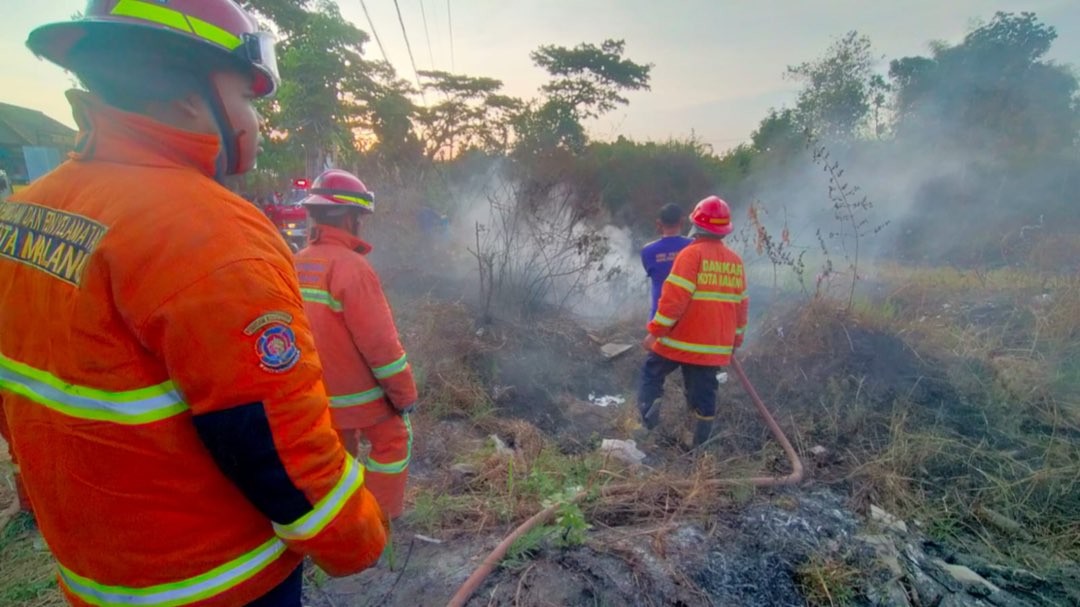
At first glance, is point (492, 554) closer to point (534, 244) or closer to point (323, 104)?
point (534, 244)

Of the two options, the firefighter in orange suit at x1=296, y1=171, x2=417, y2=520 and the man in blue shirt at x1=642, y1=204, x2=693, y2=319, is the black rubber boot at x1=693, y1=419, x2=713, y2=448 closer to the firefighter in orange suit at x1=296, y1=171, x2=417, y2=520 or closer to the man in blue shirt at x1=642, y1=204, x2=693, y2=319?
the man in blue shirt at x1=642, y1=204, x2=693, y2=319

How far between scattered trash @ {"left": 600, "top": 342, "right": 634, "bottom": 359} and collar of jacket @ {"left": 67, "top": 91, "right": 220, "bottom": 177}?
5.78m

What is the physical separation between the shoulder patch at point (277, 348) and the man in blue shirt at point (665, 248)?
4136mm

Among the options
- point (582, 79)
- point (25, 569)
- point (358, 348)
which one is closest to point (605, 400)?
point (358, 348)

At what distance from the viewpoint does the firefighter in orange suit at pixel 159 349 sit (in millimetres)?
916

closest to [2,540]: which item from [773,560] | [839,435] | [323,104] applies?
[773,560]

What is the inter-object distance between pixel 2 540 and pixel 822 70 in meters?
28.5

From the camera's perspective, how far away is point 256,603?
1.18m

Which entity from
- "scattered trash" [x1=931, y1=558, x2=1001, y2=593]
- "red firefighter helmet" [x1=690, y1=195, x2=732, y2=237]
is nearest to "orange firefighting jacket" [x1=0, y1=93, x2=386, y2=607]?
"scattered trash" [x1=931, y1=558, x2=1001, y2=593]

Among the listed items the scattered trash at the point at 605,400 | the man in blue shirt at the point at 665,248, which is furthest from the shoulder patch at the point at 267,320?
the scattered trash at the point at 605,400

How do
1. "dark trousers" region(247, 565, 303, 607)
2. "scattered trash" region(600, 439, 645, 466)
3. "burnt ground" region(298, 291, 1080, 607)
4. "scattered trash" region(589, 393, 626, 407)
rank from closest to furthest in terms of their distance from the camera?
"dark trousers" region(247, 565, 303, 607), "burnt ground" region(298, 291, 1080, 607), "scattered trash" region(600, 439, 645, 466), "scattered trash" region(589, 393, 626, 407)

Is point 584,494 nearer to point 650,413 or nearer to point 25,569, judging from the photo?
point 650,413

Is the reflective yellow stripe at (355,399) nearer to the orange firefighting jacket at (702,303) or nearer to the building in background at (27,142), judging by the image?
the orange firefighting jacket at (702,303)

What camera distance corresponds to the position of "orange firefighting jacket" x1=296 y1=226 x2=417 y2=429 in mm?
2547
